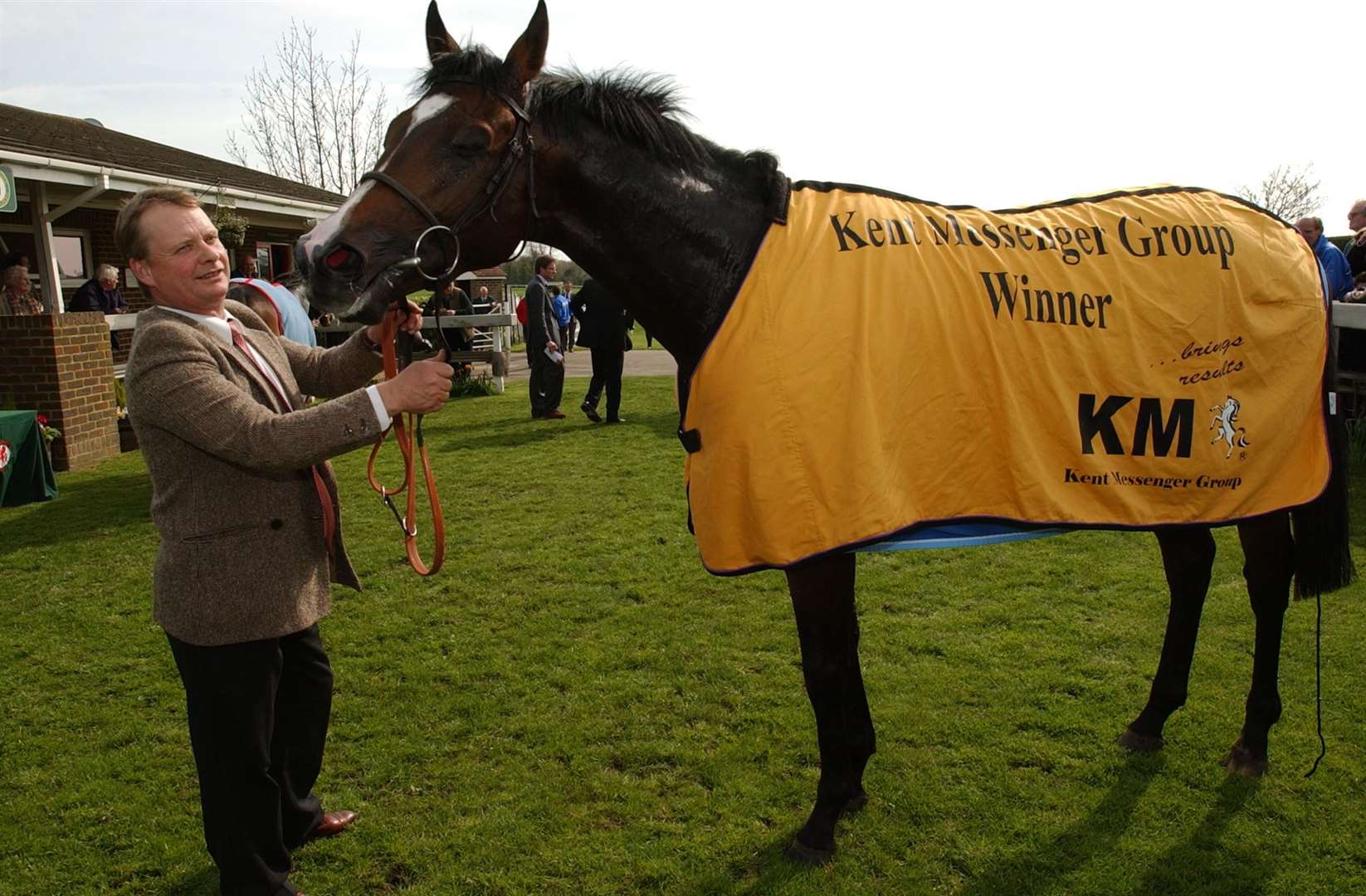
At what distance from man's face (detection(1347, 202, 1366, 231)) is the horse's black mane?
390 inches

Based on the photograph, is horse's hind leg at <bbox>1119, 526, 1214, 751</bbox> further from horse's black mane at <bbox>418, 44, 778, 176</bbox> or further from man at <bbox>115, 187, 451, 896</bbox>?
man at <bbox>115, 187, 451, 896</bbox>

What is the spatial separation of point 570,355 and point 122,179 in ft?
45.1

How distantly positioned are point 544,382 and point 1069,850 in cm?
952

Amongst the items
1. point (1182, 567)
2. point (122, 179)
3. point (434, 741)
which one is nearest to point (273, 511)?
point (434, 741)

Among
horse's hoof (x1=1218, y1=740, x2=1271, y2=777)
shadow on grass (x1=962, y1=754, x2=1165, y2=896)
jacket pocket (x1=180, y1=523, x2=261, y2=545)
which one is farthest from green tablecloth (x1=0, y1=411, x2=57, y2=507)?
horse's hoof (x1=1218, y1=740, x2=1271, y2=777)

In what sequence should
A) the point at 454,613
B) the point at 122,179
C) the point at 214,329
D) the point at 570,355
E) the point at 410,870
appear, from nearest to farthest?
the point at 214,329 → the point at 410,870 → the point at 454,613 → the point at 122,179 → the point at 570,355

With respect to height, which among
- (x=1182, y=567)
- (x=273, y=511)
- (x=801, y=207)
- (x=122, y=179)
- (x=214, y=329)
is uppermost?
(x=122, y=179)

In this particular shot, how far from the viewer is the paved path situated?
17.5 meters

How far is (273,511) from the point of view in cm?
226

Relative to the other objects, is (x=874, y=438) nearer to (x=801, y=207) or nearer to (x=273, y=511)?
(x=801, y=207)

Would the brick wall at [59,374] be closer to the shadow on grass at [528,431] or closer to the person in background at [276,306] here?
the shadow on grass at [528,431]

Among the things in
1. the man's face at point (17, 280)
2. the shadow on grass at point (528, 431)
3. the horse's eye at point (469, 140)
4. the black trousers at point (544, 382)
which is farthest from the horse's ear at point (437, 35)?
the man's face at point (17, 280)

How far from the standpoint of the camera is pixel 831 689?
2.59 m

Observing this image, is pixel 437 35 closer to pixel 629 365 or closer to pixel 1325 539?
pixel 1325 539
